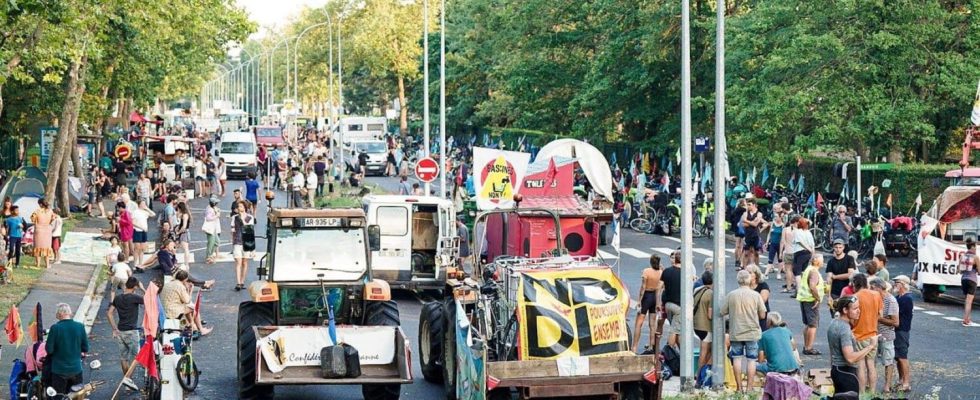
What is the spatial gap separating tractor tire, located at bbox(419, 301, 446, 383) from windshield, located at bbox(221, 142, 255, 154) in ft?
168

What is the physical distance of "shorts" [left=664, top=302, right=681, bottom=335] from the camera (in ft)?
Result: 65.2

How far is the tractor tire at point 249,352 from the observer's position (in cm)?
1781

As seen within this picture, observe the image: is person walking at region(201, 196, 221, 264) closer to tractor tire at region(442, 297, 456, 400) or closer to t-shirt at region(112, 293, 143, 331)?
t-shirt at region(112, 293, 143, 331)

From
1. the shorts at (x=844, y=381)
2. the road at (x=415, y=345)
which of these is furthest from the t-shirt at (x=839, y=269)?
the shorts at (x=844, y=381)

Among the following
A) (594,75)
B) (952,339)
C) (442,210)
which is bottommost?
(952,339)

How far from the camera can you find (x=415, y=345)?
23359mm

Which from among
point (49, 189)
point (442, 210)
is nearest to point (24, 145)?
point (49, 189)

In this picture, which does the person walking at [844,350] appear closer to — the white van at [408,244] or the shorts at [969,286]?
the shorts at [969,286]

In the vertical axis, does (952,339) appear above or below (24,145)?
below

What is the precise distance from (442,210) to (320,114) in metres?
141

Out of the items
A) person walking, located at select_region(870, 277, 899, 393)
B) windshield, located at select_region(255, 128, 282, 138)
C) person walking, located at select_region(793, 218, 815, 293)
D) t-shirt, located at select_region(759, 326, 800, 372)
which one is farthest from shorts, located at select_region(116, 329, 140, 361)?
windshield, located at select_region(255, 128, 282, 138)

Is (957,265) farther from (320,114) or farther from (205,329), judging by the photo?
(320,114)

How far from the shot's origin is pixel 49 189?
141 ft

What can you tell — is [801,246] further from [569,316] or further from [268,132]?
[268,132]
